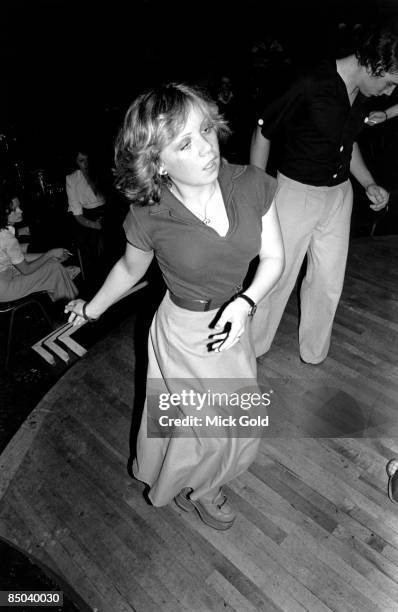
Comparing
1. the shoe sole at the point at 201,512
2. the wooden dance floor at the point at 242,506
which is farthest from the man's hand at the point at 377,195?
the shoe sole at the point at 201,512

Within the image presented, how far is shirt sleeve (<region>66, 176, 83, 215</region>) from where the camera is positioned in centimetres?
468

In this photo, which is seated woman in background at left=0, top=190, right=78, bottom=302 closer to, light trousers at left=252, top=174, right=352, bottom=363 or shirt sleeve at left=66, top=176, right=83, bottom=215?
shirt sleeve at left=66, top=176, right=83, bottom=215

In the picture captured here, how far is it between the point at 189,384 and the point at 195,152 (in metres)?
0.89

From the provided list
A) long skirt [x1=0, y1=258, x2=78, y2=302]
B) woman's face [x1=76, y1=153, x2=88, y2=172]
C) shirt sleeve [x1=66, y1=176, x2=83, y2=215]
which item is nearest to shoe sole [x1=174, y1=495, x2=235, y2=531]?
long skirt [x1=0, y1=258, x2=78, y2=302]

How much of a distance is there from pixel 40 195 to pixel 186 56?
460cm

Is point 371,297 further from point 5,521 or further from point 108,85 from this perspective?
point 108,85

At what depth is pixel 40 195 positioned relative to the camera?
586cm

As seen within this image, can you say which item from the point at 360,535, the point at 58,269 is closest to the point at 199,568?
the point at 360,535

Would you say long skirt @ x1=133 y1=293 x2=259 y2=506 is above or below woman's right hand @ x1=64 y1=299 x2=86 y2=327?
below

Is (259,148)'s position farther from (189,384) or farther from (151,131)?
(189,384)

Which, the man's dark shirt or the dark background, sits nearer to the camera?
the man's dark shirt

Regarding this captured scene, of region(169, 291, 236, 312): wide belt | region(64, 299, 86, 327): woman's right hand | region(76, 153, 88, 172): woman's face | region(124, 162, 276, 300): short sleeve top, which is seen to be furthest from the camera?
region(76, 153, 88, 172): woman's face

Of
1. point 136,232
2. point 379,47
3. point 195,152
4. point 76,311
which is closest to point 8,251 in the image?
point 76,311

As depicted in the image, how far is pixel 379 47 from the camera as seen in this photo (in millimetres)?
1738
